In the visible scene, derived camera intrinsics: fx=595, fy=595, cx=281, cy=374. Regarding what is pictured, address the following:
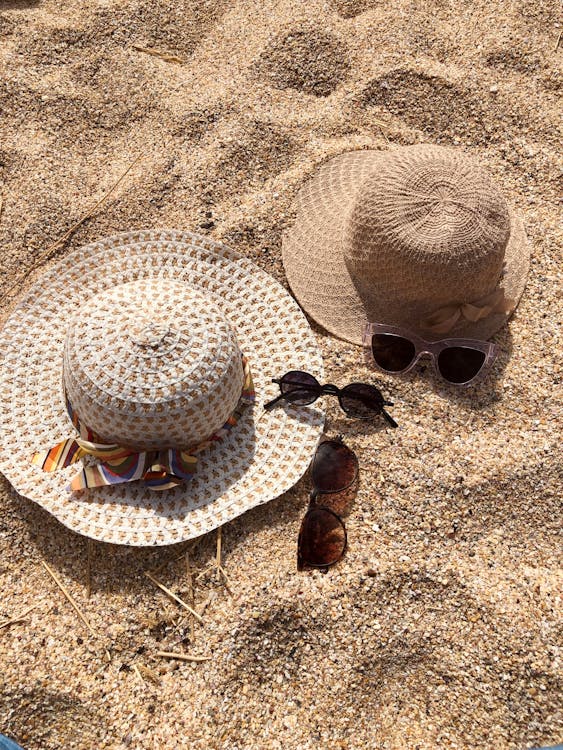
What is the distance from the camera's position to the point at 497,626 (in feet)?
4.39

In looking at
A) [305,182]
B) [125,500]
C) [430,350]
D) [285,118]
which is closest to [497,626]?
[430,350]

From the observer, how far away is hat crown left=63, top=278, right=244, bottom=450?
1.25 meters

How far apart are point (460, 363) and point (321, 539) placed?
0.62 metres

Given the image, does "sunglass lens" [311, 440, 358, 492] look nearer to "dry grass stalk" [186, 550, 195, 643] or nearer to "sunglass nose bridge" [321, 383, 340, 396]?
"sunglass nose bridge" [321, 383, 340, 396]

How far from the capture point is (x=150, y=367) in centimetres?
125

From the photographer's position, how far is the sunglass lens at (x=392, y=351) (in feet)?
5.39

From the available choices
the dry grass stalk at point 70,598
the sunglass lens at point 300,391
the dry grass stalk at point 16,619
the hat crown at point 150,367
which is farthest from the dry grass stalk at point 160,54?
the dry grass stalk at point 16,619

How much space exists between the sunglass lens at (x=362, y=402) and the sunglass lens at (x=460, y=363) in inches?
8.1

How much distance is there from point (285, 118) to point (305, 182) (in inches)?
13.7

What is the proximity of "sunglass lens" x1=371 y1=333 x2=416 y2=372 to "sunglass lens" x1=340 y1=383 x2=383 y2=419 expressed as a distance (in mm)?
99

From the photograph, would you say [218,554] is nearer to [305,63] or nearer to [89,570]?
[89,570]

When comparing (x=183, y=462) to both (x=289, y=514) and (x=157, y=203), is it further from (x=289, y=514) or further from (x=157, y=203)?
(x=157, y=203)

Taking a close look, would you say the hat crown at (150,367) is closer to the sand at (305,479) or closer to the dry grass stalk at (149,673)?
the sand at (305,479)

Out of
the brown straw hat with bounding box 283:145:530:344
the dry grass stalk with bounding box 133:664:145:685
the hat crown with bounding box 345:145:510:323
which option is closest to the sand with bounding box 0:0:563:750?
the dry grass stalk with bounding box 133:664:145:685
